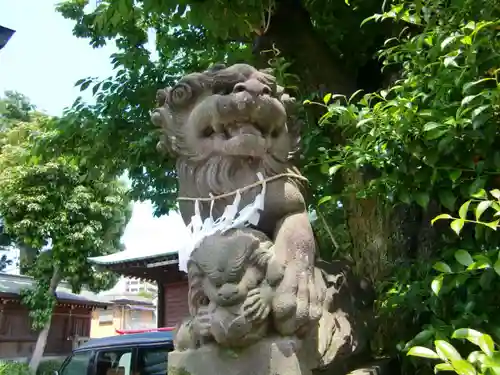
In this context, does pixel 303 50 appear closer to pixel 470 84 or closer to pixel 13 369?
pixel 470 84

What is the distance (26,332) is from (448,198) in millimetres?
15999

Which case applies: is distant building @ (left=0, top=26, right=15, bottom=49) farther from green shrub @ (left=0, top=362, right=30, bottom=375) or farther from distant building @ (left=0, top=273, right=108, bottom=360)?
distant building @ (left=0, top=273, right=108, bottom=360)

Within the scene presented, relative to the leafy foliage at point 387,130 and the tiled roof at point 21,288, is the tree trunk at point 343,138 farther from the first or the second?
the tiled roof at point 21,288

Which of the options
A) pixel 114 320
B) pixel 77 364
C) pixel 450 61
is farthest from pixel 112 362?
pixel 114 320

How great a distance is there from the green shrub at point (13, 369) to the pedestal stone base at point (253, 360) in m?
11.2

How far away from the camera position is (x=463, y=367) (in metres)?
1.05

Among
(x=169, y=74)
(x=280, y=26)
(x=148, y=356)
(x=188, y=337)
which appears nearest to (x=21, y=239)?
(x=148, y=356)

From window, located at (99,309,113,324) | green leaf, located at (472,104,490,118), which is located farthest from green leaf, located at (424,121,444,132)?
window, located at (99,309,113,324)

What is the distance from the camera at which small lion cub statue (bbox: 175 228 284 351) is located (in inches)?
68.4

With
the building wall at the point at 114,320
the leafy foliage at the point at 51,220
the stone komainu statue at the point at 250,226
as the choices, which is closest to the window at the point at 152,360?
the stone komainu statue at the point at 250,226

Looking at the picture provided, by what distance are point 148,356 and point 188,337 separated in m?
3.60

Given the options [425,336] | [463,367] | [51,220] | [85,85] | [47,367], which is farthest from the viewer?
[47,367]

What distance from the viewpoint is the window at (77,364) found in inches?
218

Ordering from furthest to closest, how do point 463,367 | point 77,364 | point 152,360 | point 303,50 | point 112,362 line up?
point 77,364, point 112,362, point 152,360, point 303,50, point 463,367
